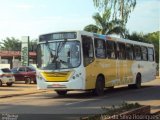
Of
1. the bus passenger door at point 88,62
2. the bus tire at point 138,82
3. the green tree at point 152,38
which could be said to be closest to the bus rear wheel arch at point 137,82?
the bus tire at point 138,82

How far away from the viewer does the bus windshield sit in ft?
75.6

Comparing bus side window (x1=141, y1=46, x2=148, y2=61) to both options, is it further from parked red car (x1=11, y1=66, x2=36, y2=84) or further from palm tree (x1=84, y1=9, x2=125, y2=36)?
palm tree (x1=84, y1=9, x2=125, y2=36)

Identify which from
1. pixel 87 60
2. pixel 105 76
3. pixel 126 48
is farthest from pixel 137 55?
pixel 87 60

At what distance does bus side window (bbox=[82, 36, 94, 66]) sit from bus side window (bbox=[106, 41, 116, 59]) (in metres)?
2.40

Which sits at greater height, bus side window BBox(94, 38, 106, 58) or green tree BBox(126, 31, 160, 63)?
green tree BBox(126, 31, 160, 63)

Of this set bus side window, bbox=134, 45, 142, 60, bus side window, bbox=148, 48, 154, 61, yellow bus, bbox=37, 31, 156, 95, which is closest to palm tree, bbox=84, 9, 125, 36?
bus side window, bbox=148, 48, 154, 61

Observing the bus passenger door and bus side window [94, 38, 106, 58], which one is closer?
the bus passenger door

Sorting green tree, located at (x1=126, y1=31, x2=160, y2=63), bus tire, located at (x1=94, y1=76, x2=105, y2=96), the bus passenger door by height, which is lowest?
bus tire, located at (x1=94, y1=76, x2=105, y2=96)

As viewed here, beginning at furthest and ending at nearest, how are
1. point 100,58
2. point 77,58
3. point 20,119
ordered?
point 100,58
point 77,58
point 20,119

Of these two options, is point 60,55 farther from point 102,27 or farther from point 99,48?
point 102,27

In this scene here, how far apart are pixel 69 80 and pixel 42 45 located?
2.50 m

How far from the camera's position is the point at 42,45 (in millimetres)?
24172

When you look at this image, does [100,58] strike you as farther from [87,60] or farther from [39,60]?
[39,60]

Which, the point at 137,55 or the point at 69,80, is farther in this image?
the point at 137,55
